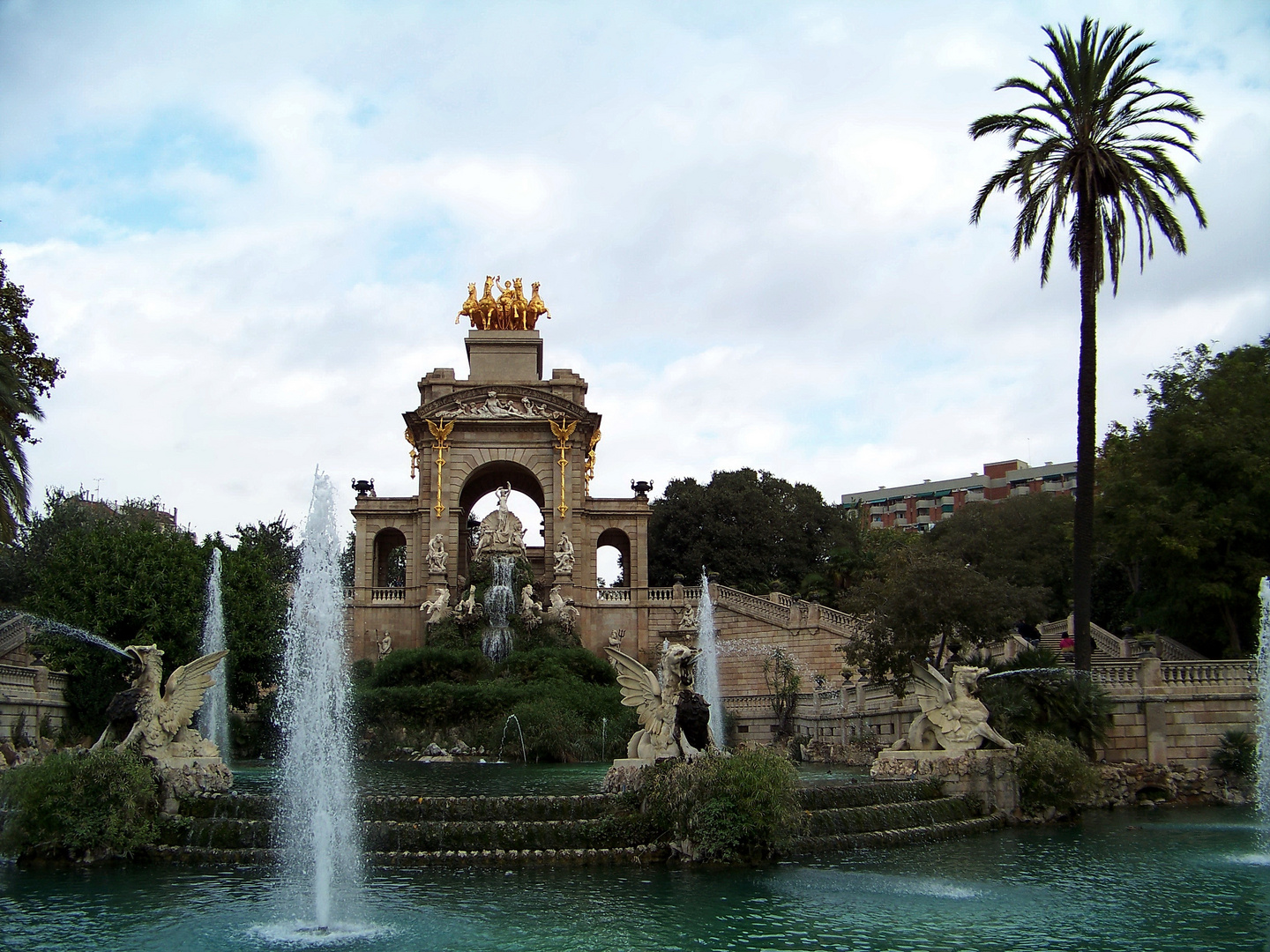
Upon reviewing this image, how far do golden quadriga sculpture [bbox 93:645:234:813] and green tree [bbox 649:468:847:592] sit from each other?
39376 millimetres

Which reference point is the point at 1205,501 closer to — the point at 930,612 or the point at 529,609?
the point at 930,612

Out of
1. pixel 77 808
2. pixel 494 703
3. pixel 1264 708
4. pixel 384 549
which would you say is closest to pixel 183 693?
pixel 77 808

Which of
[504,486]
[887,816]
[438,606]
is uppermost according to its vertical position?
[504,486]

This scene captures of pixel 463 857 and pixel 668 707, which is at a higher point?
pixel 668 707

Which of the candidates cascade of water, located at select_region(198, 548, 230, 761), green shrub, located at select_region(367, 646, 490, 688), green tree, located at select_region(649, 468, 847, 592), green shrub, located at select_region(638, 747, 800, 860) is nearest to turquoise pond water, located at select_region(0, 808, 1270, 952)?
green shrub, located at select_region(638, 747, 800, 860)

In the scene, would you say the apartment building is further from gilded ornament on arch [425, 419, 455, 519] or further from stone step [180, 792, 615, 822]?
→ stone step [180, 792, 615, 822]

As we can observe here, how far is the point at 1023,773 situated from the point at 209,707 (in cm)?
2184

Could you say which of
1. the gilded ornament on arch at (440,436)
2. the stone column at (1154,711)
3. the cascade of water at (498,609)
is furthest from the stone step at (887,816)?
the gilded ornament on arch at (440,436)

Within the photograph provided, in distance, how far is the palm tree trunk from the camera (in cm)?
2336

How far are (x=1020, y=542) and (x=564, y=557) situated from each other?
23255 mm

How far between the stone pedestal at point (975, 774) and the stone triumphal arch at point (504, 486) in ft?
80.8

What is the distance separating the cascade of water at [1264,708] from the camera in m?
20.9

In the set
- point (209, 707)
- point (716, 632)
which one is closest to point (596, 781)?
point (209, 707)

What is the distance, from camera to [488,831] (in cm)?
1559
